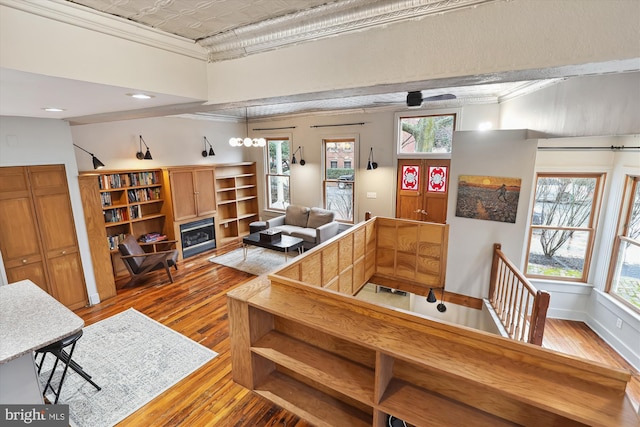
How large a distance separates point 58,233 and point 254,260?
3.01m

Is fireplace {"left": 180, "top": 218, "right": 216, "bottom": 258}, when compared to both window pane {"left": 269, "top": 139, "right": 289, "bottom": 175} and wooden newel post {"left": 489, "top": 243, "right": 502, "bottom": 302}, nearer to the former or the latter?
window pane {"left": 269, "top": 139, "right": 289, "bottom": 175}

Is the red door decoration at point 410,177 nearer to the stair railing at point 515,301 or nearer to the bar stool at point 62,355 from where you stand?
the stair railing at point 515,301

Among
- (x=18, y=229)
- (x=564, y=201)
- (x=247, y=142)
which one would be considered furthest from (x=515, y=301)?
(x=18, y=229)

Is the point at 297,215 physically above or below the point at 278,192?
below

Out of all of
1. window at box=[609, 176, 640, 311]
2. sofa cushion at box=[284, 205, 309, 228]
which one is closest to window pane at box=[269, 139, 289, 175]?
sofa cushion at box=[284, 205, 309, 228]

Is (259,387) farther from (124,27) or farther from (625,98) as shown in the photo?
(625,98)

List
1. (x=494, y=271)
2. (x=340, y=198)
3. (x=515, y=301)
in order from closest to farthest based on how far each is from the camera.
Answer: (x=515, y=301) < (x=494, y=271) < (x=340, y=198)

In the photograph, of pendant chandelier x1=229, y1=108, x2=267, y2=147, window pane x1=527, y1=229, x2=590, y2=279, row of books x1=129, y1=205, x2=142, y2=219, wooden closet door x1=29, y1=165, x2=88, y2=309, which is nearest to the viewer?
wooden closet door x1=29, y1=165, x2=88, y2=309

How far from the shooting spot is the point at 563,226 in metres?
4.55

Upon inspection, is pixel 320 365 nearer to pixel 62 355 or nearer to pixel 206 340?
pixel 206 340

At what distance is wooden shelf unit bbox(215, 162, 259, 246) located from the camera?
271 inches

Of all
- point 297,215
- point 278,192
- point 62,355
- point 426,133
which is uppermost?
point 426,133

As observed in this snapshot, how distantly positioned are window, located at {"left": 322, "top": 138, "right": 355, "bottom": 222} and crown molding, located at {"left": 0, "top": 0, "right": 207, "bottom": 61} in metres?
A: 4.96

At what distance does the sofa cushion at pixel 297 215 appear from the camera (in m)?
6.62
